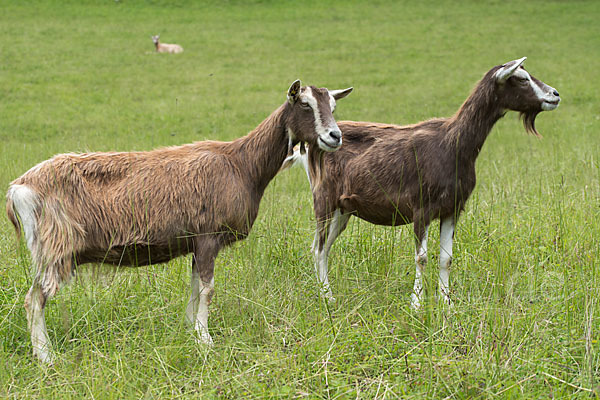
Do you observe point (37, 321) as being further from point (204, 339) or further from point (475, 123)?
point (475, 123)

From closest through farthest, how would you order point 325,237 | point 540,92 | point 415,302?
point 415,302, point 540,92, point 325,237

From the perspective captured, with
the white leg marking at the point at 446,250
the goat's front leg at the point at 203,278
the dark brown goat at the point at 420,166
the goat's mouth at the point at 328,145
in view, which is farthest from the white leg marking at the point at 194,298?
the white leg marking at the point at 446,250

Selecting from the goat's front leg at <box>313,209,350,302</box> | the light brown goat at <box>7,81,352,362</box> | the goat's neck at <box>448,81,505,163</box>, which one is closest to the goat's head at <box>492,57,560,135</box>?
Answer: the goat's neck at <box>448,81,505,163</box>

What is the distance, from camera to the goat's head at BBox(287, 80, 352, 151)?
4.71 metres

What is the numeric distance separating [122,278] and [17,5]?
30.5 meters

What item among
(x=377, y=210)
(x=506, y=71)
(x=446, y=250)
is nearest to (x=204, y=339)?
(x=377, y=210)

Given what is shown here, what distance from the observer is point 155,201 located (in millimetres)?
4559

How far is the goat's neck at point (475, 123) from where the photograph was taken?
515cm

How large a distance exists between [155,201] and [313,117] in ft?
4.36

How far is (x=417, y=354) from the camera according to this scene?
381cm

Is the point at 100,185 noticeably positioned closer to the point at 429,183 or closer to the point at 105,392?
the point at 105,392

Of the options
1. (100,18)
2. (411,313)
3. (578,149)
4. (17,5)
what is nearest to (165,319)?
(411,313)

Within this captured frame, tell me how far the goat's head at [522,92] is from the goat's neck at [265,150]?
177 cm

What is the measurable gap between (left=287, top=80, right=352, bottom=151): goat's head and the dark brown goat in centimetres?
52
